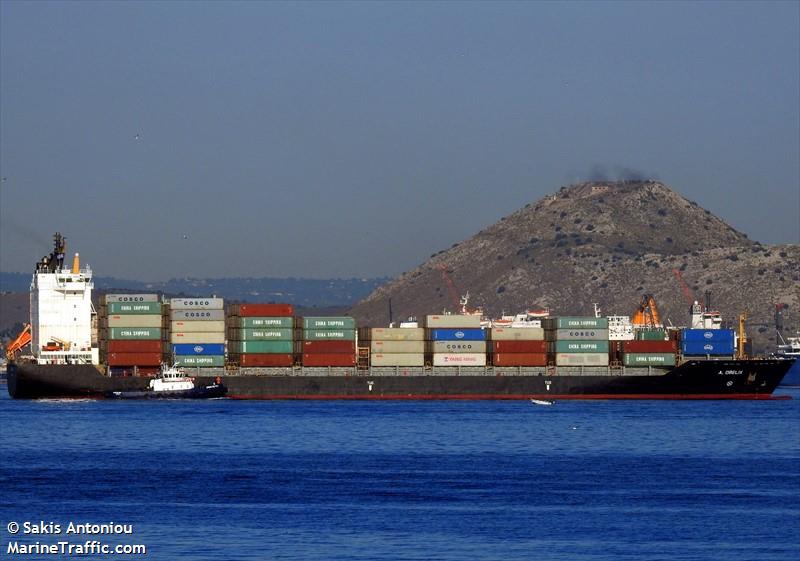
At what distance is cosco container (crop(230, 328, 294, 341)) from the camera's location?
9725cm

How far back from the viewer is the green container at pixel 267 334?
97.2 m

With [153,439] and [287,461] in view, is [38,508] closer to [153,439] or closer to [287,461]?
[287,461]

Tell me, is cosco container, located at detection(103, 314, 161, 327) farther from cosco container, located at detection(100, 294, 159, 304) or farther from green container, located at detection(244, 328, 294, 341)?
green container, located at detection(244, 328, 294, 341)

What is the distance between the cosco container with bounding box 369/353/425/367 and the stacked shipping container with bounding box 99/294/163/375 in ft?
44.8

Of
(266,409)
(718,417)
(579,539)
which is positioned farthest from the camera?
(266,409)

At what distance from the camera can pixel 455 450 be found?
198 ft

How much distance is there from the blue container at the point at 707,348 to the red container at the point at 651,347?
30.0 inches

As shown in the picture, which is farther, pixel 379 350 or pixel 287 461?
pixel 379 350

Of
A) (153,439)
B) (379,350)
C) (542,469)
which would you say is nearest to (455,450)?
(542,469)

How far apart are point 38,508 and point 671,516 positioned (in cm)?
1748

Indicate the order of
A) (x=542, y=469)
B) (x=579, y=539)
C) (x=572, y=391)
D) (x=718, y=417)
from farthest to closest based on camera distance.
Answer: (x=572, y=391), (x=718, y=417), (x=542, y=469), (x=579, y=539)

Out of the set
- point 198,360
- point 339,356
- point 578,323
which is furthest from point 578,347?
point 198,360

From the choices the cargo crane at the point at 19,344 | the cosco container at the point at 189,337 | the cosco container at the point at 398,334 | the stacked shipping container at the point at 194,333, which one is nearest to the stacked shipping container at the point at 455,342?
the cosco container at the point at 398,334

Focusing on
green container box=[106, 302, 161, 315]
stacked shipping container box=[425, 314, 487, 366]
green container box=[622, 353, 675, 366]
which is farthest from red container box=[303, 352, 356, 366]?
green container box=[622, 353, 675, 366]
